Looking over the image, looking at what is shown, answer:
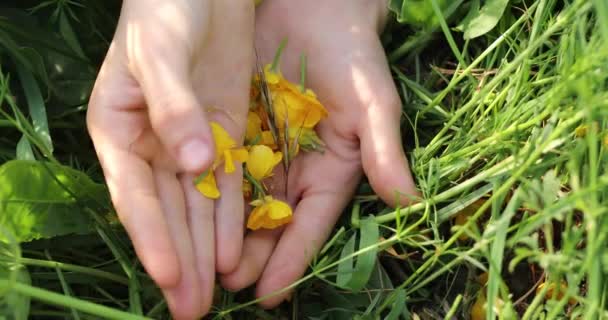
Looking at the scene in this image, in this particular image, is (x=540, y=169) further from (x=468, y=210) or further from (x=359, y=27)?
(x=359, y=27)

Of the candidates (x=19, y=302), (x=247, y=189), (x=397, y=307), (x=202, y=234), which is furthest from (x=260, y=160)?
(x=19, y=302)

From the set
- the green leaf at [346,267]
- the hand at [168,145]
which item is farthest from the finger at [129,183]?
the green leaf at [346,267]

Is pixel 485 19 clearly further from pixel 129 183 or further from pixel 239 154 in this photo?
pixel 129 183

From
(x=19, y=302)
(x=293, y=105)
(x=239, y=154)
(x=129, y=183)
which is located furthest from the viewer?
(x=293, y=105)

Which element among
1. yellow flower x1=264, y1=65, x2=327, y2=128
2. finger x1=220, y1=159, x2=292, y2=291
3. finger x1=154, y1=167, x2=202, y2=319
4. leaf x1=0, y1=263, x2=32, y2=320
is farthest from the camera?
yellow flower x1=264, y1=65, x2=327, y2=128

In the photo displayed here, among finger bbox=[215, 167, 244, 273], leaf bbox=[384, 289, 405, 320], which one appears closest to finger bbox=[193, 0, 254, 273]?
finger bbox=[215, 167, 244, 273]

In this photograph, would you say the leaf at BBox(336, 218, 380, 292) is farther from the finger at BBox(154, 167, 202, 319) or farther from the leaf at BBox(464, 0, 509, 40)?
the leaf at BBox(464, 0, 509, 40)
